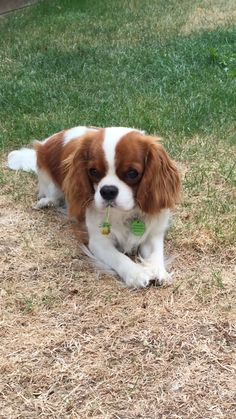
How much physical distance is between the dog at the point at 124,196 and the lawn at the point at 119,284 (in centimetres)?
12

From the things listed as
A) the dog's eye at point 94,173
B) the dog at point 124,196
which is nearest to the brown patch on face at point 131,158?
the dog at point 124,196

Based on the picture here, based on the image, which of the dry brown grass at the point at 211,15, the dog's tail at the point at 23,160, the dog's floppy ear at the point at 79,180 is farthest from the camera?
the dry brown grass at the point at 211,15

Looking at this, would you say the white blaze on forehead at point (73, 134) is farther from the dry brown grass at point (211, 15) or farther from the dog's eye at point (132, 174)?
the dry brown grass at point (211, 15)

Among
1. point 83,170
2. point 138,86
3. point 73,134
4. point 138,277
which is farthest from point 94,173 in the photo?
point 138,86

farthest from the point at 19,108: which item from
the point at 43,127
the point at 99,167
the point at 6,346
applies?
the point at 6,346

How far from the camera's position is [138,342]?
2607 millimetres

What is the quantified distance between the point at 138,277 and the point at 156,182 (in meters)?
0.47

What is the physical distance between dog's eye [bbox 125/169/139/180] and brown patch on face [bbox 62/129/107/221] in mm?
109

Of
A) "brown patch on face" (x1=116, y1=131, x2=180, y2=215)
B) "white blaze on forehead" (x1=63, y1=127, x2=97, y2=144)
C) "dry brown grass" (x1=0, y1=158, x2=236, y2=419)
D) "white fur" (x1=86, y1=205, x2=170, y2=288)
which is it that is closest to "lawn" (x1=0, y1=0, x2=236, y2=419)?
"dry brown grass" (x1=0, y1=158, x2=236, y2=419)

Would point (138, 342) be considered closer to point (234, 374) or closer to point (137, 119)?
point (234, 374)

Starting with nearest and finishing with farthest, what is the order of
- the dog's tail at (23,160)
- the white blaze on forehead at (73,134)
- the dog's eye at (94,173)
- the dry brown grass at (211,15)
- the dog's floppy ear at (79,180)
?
the dog's eye at (94,173), the dog's floppy ear at (79,180), the white blaze on forehead at (73,134), the dog's tail at (23,160), the dry brown grass at (211,15)

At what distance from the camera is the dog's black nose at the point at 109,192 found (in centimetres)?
294

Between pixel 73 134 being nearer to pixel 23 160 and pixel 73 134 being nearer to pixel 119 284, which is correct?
pixel 23 160

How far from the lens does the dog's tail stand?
451 cm
